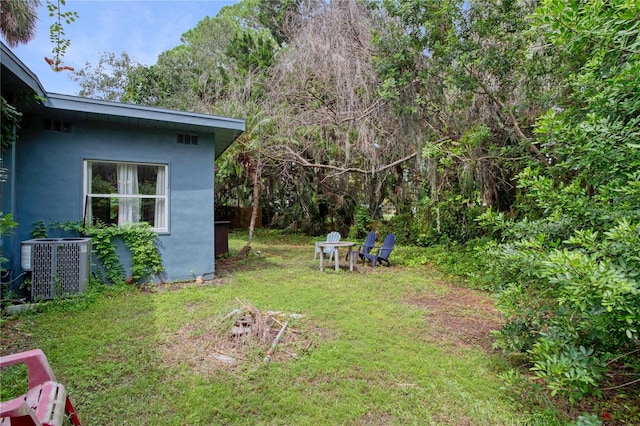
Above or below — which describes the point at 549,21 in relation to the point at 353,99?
below

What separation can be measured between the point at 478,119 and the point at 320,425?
653 cm

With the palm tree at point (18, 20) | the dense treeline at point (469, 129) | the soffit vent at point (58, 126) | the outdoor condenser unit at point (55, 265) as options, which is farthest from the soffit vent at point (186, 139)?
the palm tree at point (18, 20)

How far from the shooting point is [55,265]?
14.9 ft

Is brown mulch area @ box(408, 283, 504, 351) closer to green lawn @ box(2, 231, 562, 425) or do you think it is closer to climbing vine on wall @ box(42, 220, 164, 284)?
green lawn @ box(2, 231, 562, 425)

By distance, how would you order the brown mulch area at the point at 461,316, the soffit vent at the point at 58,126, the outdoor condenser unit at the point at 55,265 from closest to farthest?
1. the brown mulch area at the point at 461,316
2. the outdoor condenser unit at the point at 55,265
3. the soffit vent at the point at 58,126

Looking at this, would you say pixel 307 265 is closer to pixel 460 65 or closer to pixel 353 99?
pixel 353 99

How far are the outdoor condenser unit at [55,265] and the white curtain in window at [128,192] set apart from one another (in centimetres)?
106

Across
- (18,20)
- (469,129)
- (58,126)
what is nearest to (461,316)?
(469,129)

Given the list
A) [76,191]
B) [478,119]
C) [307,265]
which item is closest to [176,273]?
[76,191]

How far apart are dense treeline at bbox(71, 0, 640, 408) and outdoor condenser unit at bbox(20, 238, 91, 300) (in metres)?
5.07

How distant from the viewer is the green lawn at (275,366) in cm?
239

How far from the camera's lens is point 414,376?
9.56 feet

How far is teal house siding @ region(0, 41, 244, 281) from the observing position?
4.81 meters

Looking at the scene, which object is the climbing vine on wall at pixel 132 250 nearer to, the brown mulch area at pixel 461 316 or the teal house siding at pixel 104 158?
the teal house siding at pixel 104 158
